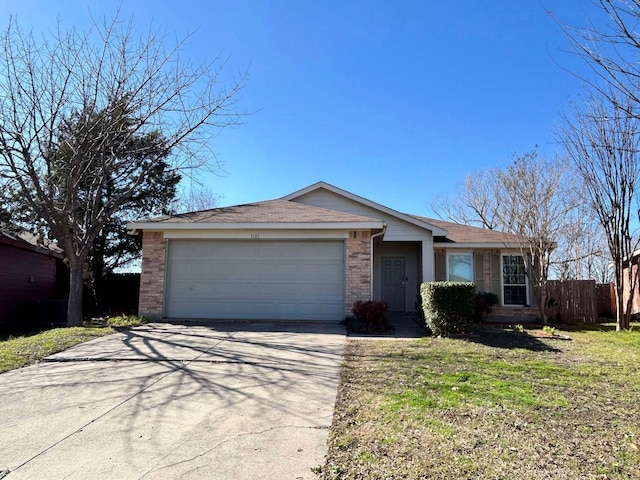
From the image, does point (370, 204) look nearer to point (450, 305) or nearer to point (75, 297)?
point (450, 305)

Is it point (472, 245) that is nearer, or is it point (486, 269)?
point (472, 245)

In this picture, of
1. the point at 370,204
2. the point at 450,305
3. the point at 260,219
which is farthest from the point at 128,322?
the point at 370,204

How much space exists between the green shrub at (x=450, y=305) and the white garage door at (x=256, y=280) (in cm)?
271

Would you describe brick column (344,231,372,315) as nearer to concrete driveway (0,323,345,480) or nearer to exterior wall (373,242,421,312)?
concrete driveway (0,323,345,480)

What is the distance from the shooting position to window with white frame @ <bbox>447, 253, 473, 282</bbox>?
14242 millimetres

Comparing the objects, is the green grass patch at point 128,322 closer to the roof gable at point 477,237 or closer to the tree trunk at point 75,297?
the tree trunk at point 75,297

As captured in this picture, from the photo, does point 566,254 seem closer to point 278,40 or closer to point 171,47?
point 278,40

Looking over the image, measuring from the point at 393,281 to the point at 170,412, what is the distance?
12149 millimetres

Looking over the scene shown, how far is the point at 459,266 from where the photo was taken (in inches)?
563

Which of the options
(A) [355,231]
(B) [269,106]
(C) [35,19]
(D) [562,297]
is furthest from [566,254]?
(C) [35,19]

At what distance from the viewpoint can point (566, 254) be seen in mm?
22547

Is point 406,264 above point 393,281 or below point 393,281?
above

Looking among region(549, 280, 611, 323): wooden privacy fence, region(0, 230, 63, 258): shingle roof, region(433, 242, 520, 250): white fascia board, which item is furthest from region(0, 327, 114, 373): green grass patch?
region(549, 280, 611, 323): wooden privacy fence

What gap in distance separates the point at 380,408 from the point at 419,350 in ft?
11.0
